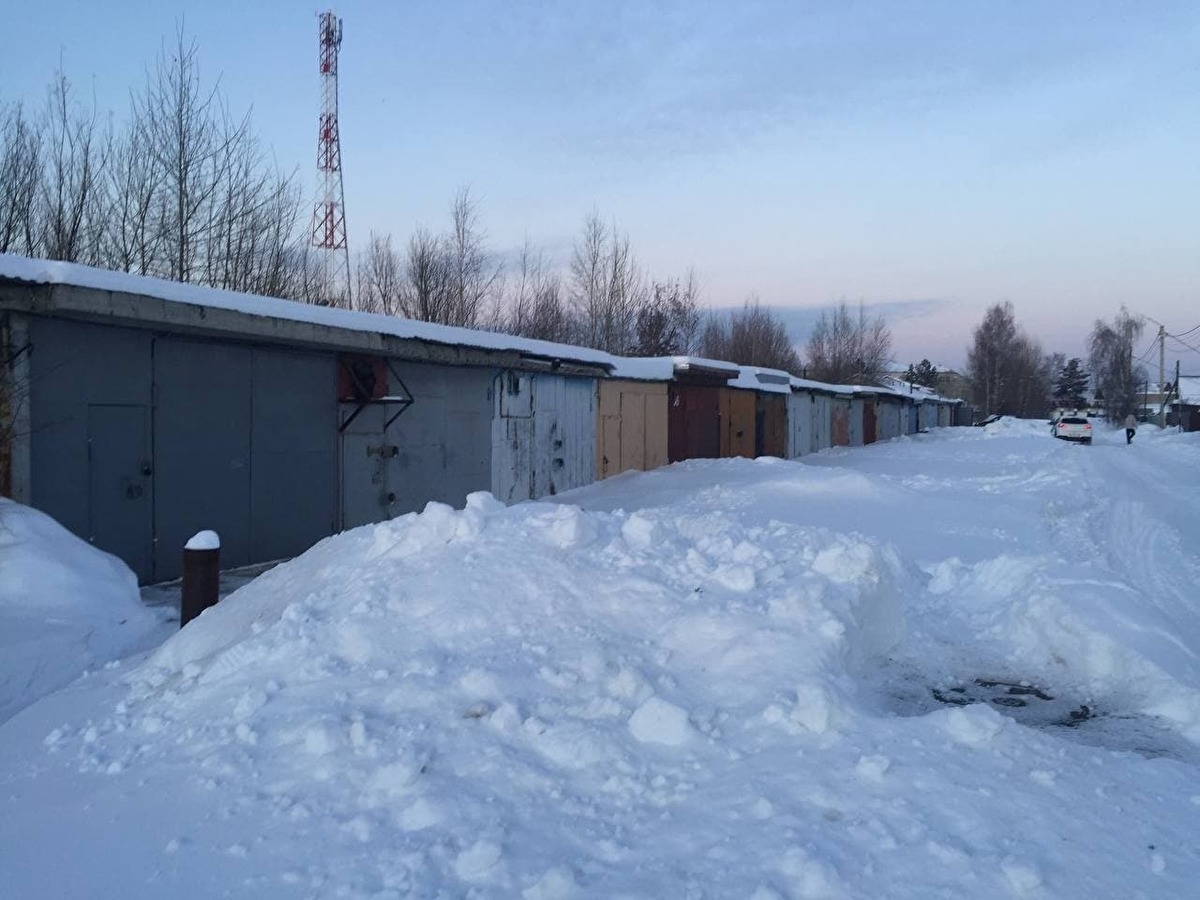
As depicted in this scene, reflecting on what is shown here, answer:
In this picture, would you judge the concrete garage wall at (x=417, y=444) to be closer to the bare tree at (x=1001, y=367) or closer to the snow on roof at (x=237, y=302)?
the snow on roof at (x=237, y=302)

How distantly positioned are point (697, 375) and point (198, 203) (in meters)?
11.0

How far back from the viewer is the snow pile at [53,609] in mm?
5609

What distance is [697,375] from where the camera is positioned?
797 inches

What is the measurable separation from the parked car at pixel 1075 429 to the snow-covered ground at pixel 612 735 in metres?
39.4

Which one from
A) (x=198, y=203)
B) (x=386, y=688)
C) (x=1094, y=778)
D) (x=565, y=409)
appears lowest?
(x=1094, y=778)

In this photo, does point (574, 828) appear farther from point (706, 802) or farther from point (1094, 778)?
point (1094, 778)

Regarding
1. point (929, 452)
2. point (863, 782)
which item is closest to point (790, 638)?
point (863, 782)

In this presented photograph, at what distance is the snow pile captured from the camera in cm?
561

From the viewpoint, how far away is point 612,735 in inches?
158

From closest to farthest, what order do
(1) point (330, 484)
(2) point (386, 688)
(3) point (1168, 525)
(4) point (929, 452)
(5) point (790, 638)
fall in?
(2) point (386, 688)
(5) point (790, 638)
(1) point (330, 484)
(3) point (1168, 525)
(4) point (929, 452)

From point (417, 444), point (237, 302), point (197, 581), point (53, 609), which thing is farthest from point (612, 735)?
point (417, 444)

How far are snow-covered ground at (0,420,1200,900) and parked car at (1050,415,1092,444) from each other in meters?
39.4

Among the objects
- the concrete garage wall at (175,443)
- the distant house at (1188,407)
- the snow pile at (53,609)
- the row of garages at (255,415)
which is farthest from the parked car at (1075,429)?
the snow pile at (53,609)

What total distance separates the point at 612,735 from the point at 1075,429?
1753 inches
